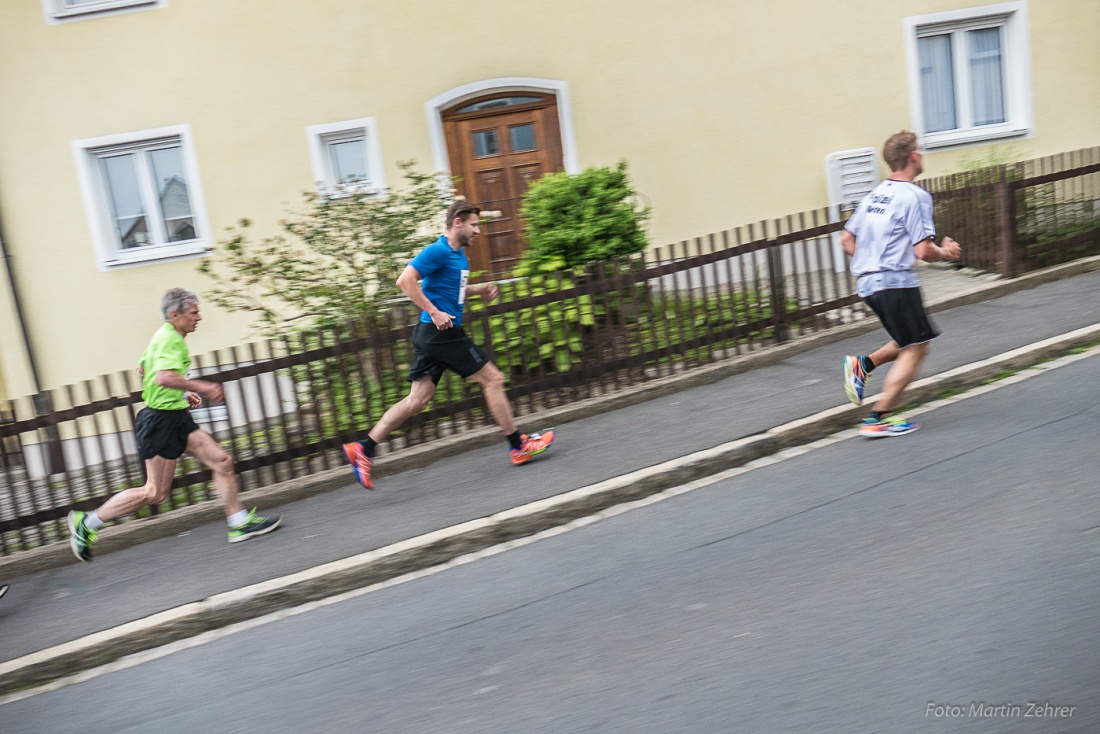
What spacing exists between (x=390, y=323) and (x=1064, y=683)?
17.6 feet

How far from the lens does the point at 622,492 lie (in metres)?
5.93

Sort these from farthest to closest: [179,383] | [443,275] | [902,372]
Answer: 1. [443,275]
2. [902,372]
3. [179,383]

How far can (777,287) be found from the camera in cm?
872

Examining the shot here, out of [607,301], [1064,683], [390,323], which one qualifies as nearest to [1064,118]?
[607,301]

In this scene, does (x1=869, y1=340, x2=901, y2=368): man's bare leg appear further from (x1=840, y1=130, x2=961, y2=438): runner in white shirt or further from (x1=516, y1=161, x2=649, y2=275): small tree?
(x1=516, y1=161, x2=649, y2=275): small tree

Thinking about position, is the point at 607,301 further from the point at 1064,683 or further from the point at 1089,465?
the point at 1064,683

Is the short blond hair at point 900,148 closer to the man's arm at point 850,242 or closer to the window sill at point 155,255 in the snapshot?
the man's arm at point 850,242

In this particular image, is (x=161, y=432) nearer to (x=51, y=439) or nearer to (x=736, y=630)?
(x=51, y=439)

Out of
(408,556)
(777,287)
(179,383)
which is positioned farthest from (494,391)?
(777,287)

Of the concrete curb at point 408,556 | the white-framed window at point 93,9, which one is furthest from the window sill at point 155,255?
the concrete curb at point 408,556

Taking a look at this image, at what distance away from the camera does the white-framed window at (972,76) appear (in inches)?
488

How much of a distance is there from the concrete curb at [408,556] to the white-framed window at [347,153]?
6.67 m

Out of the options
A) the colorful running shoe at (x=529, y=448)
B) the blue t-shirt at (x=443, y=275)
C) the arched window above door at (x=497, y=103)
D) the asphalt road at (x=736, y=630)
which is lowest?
the asphalt road at (x=736, y=630)

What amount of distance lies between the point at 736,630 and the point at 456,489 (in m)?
2.92
